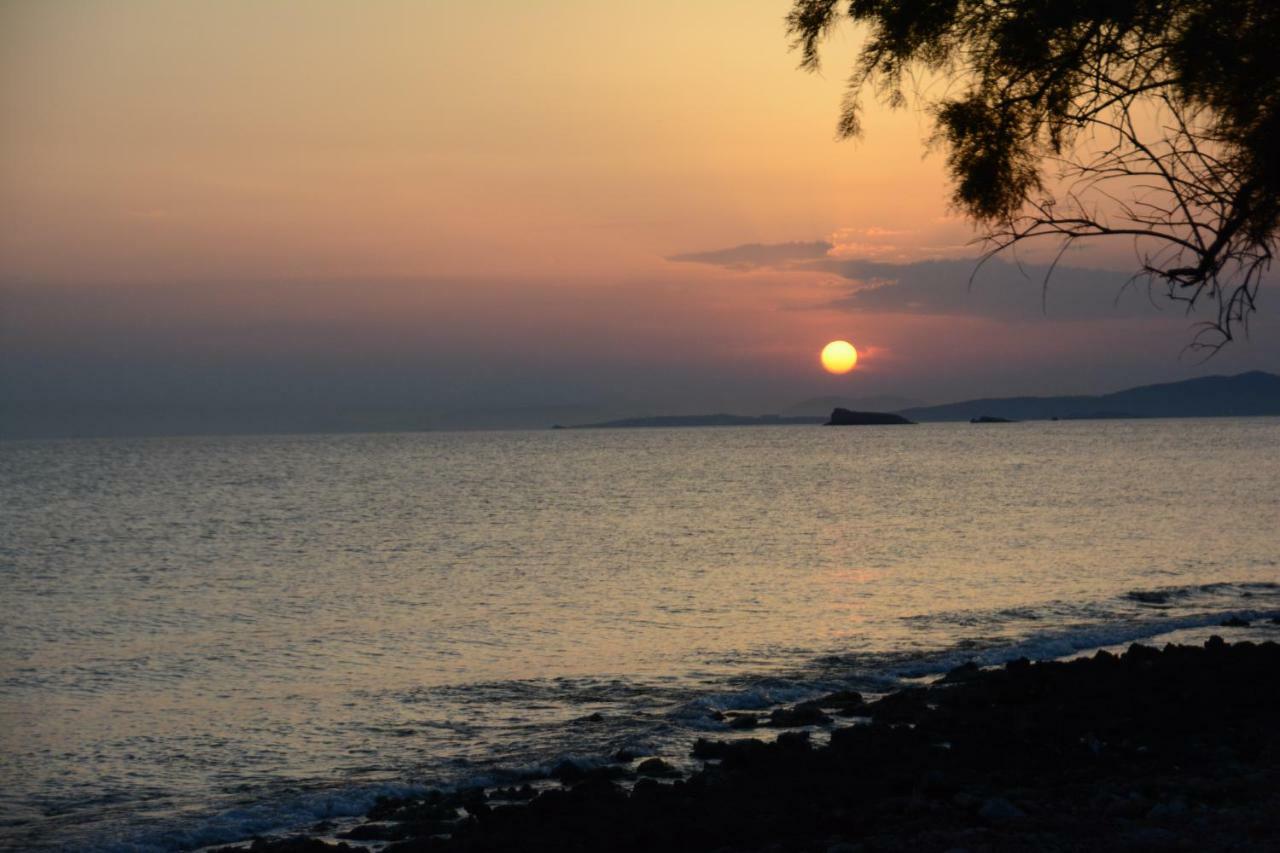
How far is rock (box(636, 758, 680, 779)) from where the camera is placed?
13.6 m

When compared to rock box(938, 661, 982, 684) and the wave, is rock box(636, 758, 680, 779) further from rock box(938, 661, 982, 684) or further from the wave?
rock box(938, 661, 982, 684)

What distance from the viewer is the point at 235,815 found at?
43.0ft

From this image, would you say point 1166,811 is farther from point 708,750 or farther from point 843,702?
point 843,702

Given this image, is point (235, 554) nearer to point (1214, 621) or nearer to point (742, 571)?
point (742, 571)

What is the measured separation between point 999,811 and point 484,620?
18.5 metres

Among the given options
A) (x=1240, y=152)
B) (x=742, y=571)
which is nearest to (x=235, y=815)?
(x=1240, y=152)

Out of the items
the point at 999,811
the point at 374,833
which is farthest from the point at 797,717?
the point at 999,811

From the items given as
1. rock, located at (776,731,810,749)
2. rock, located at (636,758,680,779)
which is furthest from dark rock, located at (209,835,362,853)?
rock, located at (776,731,810,749)

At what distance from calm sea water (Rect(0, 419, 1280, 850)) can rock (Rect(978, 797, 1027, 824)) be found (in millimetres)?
5477

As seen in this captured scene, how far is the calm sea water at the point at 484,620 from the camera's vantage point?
50.1ft

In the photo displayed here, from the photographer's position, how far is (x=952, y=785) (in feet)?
36.8

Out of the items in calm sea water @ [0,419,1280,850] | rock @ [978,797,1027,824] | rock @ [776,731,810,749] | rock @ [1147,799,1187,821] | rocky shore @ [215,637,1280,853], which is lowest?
calm sea water @ [0,419,1280,850]

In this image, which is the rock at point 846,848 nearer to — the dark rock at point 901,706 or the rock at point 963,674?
the dark rock at point 901,706

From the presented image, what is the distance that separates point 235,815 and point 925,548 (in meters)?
31.8
